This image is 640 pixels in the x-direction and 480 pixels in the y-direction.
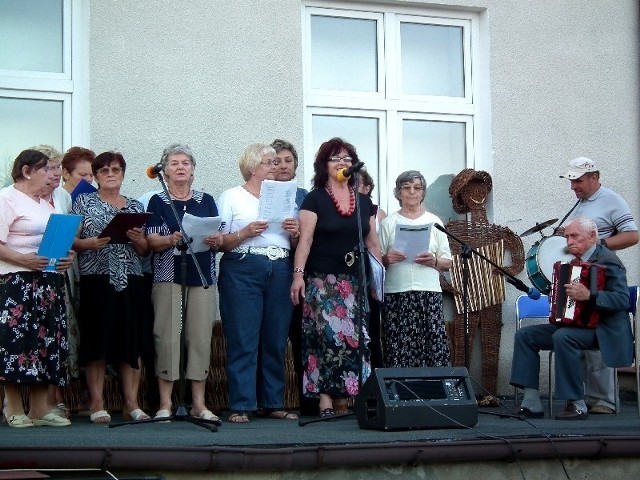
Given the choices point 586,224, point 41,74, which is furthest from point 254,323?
point 41,74

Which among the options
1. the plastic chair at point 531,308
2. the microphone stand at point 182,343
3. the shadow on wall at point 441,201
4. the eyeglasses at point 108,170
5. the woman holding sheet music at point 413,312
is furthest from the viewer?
the shadow on wall at point 441,201

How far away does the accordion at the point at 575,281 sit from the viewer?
24.1 ft

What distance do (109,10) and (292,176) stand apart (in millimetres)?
1907

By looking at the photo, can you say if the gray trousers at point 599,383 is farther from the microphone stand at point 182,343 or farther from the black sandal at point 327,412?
the microphone stand at point 182,343

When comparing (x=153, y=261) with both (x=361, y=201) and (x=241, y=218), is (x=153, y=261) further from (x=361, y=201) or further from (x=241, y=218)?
(x=361, y=201)

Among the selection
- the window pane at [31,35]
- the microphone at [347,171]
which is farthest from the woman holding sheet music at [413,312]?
the window pane at [31,35]

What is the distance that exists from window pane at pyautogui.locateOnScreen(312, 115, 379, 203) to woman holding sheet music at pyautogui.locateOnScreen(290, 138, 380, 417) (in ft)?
5.86

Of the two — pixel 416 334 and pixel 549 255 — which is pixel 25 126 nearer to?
pixel 416 334

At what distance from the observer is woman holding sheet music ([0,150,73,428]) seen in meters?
6.55

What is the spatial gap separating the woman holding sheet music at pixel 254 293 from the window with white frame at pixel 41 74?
167cm

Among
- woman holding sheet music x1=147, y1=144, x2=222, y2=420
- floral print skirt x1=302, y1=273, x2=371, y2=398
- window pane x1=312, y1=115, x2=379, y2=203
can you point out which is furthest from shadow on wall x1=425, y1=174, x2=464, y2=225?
woman holding sheet music x1=147, y1=144, x2=222, y2=420

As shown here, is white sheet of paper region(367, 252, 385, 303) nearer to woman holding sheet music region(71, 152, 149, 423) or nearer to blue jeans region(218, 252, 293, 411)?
blue jeans region(218, 252, 293, 411)

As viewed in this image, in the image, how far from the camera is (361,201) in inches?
296

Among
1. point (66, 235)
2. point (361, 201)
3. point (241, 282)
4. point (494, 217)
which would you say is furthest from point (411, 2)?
point (66, 235)
